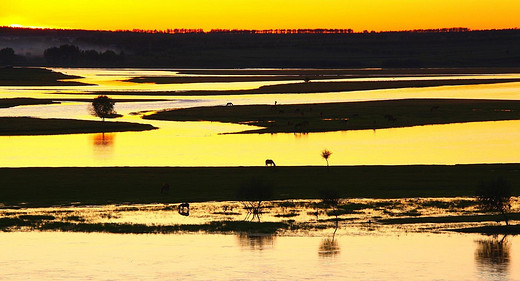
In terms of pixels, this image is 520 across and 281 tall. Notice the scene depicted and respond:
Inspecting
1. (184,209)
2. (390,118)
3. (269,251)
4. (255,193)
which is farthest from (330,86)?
(269,251)

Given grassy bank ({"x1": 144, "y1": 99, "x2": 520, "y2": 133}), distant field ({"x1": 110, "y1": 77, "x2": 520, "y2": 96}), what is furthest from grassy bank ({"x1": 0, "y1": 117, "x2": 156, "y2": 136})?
distant field ({"x1": 110, "y1": 77, "x2": 520, "y2": 96})

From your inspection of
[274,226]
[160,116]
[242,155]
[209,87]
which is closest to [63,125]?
[160,116]

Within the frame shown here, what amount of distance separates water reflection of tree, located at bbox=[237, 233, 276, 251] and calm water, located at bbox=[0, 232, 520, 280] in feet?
0.13

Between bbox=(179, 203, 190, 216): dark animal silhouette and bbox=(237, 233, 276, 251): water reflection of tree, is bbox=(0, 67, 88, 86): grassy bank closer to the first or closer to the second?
bbox=(179, 203, 190, 216): dark animal silhouette

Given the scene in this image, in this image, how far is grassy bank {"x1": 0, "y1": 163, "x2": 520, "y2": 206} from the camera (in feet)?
168

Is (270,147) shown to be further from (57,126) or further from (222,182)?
(57,126)

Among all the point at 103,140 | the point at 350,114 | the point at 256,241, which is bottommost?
the point at 256,241

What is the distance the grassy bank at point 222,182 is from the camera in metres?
51.3

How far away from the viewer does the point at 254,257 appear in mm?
36781

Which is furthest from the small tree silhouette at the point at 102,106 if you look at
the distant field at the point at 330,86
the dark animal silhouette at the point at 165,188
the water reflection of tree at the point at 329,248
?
the water reflection of tree at the point at 329,248

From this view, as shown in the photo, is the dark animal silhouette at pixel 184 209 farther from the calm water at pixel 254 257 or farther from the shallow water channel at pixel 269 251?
the calm water at pixel 254 257

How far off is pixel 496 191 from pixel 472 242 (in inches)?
141

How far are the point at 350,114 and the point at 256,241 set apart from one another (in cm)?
6431

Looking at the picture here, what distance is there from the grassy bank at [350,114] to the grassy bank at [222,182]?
29347mm
